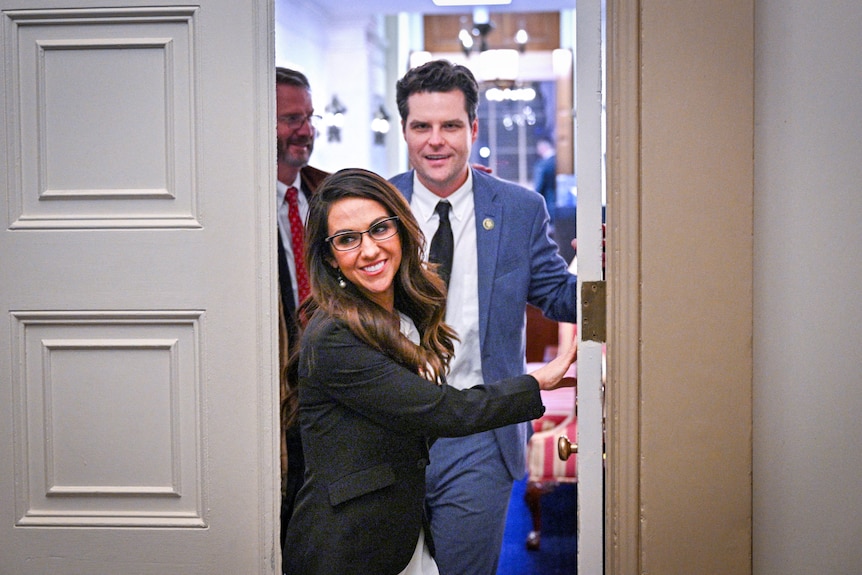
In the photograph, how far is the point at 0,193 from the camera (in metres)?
1.71

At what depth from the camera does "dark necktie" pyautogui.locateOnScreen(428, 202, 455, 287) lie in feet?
6.51

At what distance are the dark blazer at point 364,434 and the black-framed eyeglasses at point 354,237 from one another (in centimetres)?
15

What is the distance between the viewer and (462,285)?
1995 millimetres

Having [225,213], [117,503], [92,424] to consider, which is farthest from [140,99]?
[117,503]

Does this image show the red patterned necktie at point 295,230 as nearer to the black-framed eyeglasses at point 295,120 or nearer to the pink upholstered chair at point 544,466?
the black-framed eyeglasses at point 295,120

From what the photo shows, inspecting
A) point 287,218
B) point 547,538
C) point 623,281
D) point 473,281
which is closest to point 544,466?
point 547,538

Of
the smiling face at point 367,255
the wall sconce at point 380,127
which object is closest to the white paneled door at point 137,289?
the smiling face at point 367,255

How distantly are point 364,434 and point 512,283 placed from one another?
1.69ft

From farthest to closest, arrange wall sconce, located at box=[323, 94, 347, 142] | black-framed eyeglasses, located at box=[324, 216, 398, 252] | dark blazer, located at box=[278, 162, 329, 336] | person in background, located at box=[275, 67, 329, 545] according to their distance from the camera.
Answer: wall sconce, located at box=[323, 94, 347, 142] → person in background, located at box=[275, 67, 329, 545] → dark blazer, located at box=[278, 162, 329, 336] → black-framed eyeglasses, located at box=[324, 216, 398, 252]

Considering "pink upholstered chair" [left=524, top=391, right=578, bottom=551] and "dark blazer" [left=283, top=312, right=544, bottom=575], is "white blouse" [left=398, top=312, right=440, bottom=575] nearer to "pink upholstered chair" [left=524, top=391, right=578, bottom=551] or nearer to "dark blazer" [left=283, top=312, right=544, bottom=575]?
"dark blazer" [left=283, top=312, right=544, bottom=575]

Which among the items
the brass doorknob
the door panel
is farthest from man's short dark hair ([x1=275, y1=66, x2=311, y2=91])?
the brass doorknob

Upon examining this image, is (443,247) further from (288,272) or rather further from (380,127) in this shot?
(380,127)

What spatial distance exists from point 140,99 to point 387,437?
80 centimetres

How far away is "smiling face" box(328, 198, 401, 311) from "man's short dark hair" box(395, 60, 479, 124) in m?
0.35
